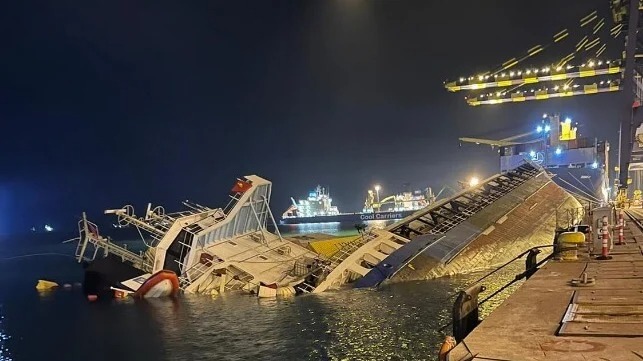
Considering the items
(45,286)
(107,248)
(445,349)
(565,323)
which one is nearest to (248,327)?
(565,323)

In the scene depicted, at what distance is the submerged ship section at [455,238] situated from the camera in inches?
1240

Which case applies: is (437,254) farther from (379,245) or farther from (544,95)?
(544,95)

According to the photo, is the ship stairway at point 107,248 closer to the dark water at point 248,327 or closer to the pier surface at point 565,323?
the dark water at point 248,327

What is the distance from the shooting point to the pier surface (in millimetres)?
7553

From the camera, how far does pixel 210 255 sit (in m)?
32.9

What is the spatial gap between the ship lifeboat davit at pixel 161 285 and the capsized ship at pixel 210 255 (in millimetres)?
91

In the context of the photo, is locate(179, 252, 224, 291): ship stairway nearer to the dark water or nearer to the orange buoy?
the dark water

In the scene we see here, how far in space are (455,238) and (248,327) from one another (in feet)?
59.4

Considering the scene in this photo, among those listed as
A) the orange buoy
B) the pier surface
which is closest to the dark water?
the pier surface

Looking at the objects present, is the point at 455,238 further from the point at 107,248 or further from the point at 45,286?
the point at 45,286

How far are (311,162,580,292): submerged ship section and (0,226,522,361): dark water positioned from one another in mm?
1308

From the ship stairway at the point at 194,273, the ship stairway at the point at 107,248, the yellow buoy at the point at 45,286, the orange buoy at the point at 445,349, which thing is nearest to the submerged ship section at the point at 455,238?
the ship stairway at the point at 194,273

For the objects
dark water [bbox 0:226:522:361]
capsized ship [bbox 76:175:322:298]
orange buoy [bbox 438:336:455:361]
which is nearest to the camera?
orange buoy [bbox 438:336:455:361]

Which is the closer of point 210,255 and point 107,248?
point 210,255
